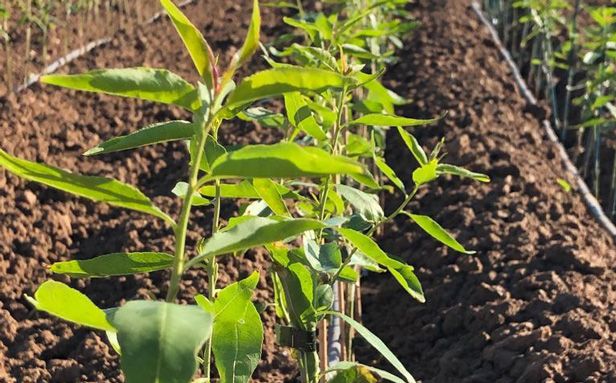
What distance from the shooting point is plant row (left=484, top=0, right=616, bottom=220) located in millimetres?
4047

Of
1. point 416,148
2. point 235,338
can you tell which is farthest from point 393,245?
point 235,338

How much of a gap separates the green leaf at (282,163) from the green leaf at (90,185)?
0.11 m

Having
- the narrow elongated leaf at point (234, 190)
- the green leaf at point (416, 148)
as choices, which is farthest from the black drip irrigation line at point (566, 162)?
the narrow elongated leaf at point (234, 190)

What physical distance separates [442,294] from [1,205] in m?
1.63

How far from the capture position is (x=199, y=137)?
122 centimetres

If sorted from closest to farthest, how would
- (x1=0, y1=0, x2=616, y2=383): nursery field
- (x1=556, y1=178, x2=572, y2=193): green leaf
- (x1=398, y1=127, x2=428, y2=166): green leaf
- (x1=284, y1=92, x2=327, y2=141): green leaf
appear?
(x1=284, y1=92, x2=327, y2=141): green leaf < (x1=398, y1=127, x2=428, y2=166): green leaf < (x1=0, y1=0, x2=616, y2=383): nursery field < (x1=556, y1=178, x2=572, y2=193): green leaf

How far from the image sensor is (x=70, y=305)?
1.14 m

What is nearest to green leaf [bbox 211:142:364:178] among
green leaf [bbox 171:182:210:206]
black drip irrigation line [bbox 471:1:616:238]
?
green leaf [bbox 171:182:210:206]

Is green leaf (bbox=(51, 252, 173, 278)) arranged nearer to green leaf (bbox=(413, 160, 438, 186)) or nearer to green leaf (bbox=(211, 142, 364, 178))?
green leaf (bbox=(211, 142, 364, 178))

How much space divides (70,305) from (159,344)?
7.1 inches

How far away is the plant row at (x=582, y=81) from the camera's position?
13.3 ft

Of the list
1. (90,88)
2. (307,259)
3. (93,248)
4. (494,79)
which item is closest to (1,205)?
(93,248)

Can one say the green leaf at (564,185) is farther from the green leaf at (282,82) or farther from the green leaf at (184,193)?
the green leaf at (282,82)

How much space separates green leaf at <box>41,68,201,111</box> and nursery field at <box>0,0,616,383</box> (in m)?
0.05
